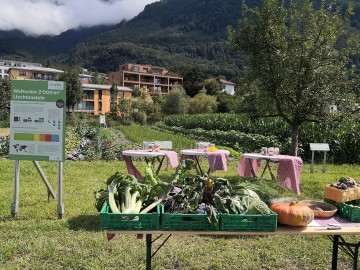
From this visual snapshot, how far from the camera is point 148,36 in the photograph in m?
193

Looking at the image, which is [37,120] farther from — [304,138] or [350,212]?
[304,138]

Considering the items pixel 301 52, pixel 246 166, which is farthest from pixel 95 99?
pixel 301 52

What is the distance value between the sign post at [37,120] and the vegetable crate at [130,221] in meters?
3.30

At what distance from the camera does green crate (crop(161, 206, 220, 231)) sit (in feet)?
9.16

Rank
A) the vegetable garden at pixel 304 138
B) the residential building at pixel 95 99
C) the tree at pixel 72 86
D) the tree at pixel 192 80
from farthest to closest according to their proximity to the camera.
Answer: the tree at pixel 192 80 → the residential building at pixel 95 99 → the tree at pixel 72 86 → the vegetable garden at pixel 304 138

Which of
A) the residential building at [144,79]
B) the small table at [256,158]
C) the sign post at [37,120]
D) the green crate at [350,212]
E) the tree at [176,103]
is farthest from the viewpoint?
the residential building at [144,79]

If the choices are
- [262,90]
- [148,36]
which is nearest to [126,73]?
[262,90]

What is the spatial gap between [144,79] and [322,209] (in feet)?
279

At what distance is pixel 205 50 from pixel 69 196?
156m

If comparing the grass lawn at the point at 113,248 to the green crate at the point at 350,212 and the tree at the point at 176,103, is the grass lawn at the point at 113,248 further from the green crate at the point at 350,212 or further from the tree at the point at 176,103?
the tree at the point at 176,103

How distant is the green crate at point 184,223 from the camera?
279 centimetres

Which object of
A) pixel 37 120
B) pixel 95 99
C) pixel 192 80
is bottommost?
pixel 37 120

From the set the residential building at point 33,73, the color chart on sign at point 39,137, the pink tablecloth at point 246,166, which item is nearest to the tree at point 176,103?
the residential building at point 33,73

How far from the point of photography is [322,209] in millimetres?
3373
